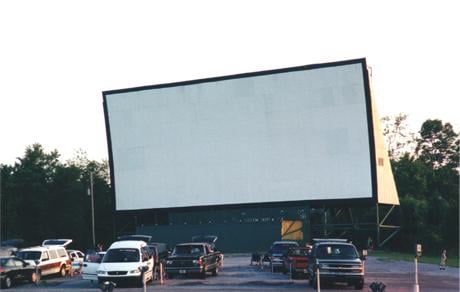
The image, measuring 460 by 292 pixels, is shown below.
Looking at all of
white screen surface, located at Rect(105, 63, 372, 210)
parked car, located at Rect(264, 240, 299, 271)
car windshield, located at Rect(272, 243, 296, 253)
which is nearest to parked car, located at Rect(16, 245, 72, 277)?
parked car, located at Rect(264, 240, 299, 271)

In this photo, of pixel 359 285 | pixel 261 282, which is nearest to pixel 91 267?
pixel 261 282

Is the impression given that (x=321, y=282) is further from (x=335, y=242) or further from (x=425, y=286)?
(x=425, y=286)

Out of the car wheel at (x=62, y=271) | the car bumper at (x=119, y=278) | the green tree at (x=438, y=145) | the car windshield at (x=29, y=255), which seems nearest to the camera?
the car bumper at (x=119, y=278)

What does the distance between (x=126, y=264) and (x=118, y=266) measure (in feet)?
1.09

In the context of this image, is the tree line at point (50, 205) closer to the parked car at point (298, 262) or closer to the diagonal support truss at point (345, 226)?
the diagonal support truss at point (345, 226)

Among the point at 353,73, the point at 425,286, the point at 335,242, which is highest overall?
the point at 353,73

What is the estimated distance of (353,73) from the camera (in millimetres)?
59531

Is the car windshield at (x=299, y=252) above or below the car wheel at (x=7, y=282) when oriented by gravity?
above

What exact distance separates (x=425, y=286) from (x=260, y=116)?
32783 millimetres

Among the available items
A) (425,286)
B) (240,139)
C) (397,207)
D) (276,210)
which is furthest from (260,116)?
(425,286)

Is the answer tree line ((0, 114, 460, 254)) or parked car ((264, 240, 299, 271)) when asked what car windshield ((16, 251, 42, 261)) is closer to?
parked car ((264, 240, 299, 271))

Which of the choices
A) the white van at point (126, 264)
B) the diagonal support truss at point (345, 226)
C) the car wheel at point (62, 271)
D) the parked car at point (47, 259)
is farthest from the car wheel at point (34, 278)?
the diagonal support truss at point (345, 226)

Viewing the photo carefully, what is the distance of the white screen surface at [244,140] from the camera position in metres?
59.8

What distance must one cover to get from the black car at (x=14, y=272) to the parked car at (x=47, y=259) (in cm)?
147
